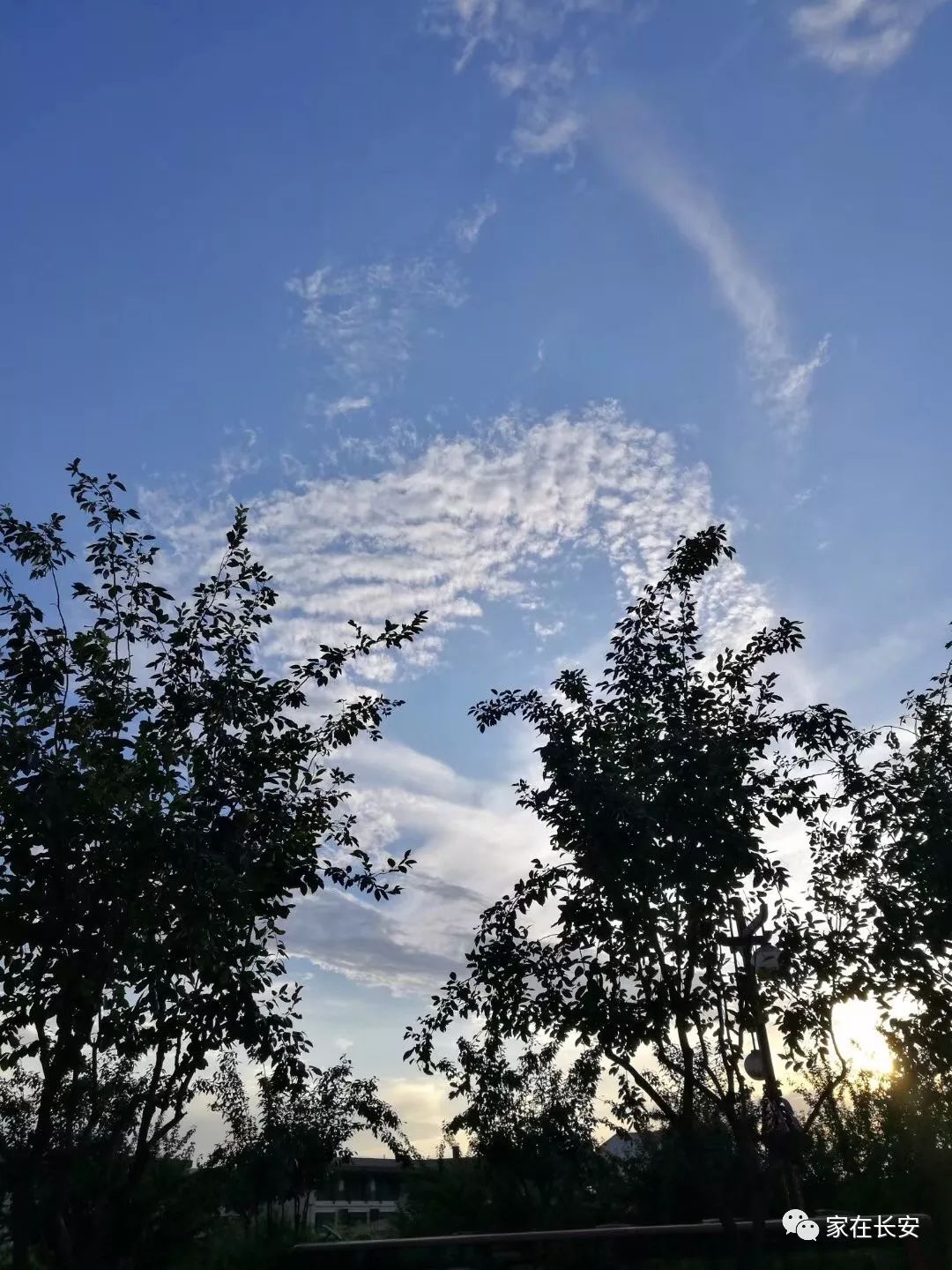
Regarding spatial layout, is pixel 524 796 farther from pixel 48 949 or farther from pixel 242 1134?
pixel 242 1134

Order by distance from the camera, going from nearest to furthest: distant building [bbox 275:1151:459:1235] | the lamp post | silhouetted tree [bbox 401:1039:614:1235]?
the lamp post
silhouetted tree [bbox 401:1039:614:1235]
distant building [bbox 275:1151:459:1235]

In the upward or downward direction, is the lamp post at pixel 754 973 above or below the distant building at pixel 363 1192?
above

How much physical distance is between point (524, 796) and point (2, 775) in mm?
5332

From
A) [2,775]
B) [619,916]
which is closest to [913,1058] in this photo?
[619,916]

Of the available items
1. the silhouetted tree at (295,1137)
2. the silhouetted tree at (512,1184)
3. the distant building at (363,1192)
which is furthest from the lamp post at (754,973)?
the distant building at (363,1192)

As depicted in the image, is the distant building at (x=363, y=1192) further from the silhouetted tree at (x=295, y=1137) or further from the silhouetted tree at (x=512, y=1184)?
the silhouetted tree at (x=512, y=1184)

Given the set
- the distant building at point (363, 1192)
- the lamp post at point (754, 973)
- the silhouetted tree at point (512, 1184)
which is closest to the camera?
the lamp post at point (754, 973)

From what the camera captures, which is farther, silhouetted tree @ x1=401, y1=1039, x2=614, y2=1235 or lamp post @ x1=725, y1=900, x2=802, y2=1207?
silhouetted tree @ x1=401, y1=1039, x2=614, y2=1235

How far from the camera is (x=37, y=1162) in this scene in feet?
28.0

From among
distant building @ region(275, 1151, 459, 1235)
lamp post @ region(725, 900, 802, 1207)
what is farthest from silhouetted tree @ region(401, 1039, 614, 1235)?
distant building @ region(275, 1151, 459, 1235)

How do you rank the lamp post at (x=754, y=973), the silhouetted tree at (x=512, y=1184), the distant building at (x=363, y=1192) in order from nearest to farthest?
the lamp post at (x=754, y=973)
the silhouetted tree at (x=512, y=1184)
the distant building at (x=363, y=1192)

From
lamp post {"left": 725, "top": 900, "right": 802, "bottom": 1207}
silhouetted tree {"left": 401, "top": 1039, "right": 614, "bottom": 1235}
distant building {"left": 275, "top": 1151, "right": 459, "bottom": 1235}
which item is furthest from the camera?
distant building {"left": 275, "top": 1151, "right": 459, "bottom": 1235}

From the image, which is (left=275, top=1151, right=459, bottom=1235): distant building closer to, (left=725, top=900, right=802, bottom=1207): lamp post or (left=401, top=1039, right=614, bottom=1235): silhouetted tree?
(left=401, top=1039, right=614, bottom=1235): silhouetted tree

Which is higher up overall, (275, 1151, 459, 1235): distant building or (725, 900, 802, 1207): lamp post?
(725, 900, 802, 1207): lamp post
